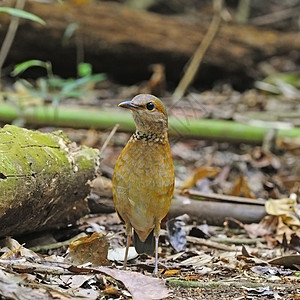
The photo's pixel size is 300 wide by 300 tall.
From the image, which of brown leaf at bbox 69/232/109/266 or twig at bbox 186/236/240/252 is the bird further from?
twig at bbox 186/236/240/252

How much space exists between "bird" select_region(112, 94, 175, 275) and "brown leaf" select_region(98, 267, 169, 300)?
57 centimetres

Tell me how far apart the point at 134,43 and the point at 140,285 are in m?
7.16

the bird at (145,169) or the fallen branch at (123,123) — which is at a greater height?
the bird at (145,169)

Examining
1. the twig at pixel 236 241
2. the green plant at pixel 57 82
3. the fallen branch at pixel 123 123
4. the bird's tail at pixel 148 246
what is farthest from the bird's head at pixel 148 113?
the fallen branch at pixel 123 123

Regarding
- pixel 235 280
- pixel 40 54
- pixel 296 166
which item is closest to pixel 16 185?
pixel 235 280

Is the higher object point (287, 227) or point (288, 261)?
point (288, 261)

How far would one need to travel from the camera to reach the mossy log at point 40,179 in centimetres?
340

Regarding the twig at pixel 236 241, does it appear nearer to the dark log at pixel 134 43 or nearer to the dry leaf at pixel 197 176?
the dry leaf at pixel 197 176

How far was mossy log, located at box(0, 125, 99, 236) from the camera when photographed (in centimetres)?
340

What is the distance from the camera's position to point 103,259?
143 inches

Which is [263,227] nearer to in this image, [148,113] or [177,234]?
[177,234]

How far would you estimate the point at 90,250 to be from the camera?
3.63 metres

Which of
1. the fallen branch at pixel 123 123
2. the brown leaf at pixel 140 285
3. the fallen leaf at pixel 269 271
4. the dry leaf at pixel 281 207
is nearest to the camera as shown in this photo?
the brown leaf at pixel 140 285

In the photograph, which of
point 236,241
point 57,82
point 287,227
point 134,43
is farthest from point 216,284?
point 134,43
